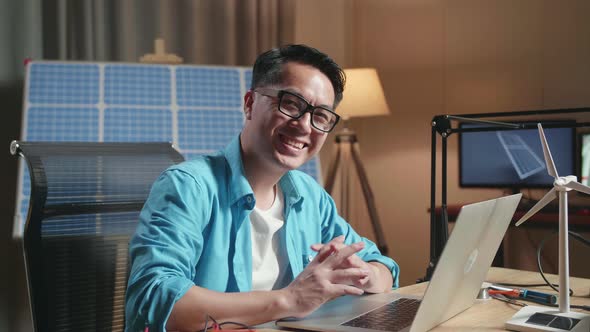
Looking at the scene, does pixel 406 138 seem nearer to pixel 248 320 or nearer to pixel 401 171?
pixel 401 171

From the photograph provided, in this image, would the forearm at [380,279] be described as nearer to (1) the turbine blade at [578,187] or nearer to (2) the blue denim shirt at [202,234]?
(2) the blue denim shirt at [202,234]

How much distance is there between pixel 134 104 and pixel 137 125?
0.11m

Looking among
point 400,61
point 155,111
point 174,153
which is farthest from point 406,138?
point 174,153

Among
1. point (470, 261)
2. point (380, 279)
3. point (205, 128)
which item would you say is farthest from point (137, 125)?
point (470, 261)

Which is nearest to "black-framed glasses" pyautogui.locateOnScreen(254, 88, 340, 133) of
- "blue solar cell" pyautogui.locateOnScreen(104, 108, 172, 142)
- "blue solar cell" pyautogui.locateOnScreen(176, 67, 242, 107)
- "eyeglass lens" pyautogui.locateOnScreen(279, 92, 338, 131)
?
"eyeglass lens" pyautogui.locateOnScreen(279, 92, 338, 131)

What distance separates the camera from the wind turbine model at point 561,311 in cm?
113

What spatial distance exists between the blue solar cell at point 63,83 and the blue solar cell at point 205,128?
0.42 m

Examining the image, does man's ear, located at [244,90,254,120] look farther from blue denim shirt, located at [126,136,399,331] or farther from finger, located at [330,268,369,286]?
finger, located at [330,268,369,286]

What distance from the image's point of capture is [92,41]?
3.39 m

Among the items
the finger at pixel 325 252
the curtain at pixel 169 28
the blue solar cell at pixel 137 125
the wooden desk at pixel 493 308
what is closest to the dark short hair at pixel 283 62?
the finger at pixel 325 252

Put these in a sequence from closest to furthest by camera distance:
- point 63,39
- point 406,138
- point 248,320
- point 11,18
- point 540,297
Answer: point 248,320
point 540,297
point 11,18
point 63,39
point 406,138

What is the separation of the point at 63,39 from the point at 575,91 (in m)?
2.75

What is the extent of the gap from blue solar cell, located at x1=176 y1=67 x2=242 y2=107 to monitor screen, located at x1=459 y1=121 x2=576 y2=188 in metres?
1.37

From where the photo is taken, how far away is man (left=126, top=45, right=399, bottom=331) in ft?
3.71
